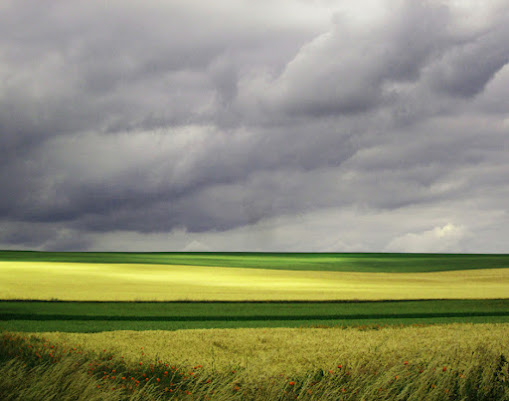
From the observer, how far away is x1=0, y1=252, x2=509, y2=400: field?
11.7 meters

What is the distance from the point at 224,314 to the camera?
2827 centimetres

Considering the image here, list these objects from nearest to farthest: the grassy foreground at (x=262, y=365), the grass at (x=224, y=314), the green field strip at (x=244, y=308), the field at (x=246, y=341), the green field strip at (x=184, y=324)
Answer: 1. the grassy foreground at (x=262, y=365)
2. the field at (x=246, y=341)
3. the green field strip at (x=184, y=324)
4. the grass at (x=224, y=314)
5. the green field strip at (x=244, y=308)

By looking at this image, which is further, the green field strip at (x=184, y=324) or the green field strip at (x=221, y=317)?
the green field strip at (x=221, y=317)

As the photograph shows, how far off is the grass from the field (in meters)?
0.10

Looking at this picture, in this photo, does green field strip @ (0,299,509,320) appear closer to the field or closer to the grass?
the grass

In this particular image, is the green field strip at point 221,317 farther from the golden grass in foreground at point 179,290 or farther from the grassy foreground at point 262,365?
the golden grass in foreground at point 179,290

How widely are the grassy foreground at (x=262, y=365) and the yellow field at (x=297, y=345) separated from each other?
4 cm

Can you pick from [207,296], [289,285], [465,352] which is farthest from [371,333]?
[289,285]

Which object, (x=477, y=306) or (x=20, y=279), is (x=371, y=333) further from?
(x=20, y=279)

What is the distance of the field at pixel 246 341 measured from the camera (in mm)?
11727

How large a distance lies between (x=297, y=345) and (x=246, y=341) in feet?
6.68

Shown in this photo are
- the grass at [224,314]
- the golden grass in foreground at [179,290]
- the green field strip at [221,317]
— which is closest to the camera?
the grass at [224,314]

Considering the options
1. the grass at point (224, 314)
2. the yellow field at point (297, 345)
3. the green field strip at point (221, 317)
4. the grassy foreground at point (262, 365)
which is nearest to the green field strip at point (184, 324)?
the grass at point (224, 314)

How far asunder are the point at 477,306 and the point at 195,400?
86.1 ft
